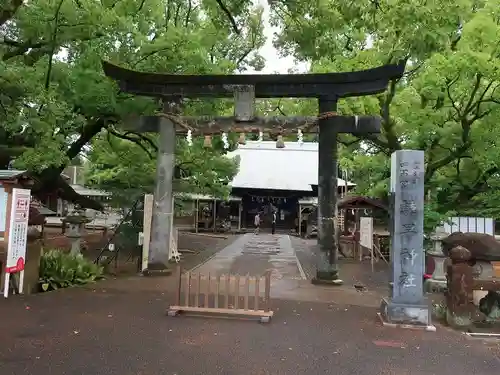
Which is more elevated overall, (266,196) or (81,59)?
(81,59)

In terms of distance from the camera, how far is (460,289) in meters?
8.53

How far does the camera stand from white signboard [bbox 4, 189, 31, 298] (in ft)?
30.6

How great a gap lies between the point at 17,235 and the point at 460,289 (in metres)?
8.44

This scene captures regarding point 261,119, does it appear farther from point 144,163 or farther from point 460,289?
point 144,163

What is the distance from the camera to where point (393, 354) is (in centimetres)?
664

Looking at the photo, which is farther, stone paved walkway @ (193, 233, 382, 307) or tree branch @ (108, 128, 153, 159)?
tree branch @ (108, 128, 153, 159)

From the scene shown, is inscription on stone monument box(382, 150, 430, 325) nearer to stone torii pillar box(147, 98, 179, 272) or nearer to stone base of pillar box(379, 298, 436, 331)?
stone base of pillar box(379, 298, 436, 331)

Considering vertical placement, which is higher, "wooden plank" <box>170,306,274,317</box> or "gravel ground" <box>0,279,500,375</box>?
"wooden plank" <box>170,306,274,317</box>

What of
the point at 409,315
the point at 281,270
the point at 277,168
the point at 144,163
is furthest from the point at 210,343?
the point at 277,168

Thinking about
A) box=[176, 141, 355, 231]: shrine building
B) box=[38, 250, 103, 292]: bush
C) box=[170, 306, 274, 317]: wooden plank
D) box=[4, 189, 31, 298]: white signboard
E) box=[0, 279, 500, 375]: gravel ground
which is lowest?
box=[0, 279, 500, 375]: gravel ground

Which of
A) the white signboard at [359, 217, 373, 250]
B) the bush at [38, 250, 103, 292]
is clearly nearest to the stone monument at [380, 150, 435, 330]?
the bush at [38, 250, 103, 292]

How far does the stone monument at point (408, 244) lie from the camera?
330 inches

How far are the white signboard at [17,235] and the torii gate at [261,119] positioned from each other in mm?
3898

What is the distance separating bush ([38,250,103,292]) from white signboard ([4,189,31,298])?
940 mm
